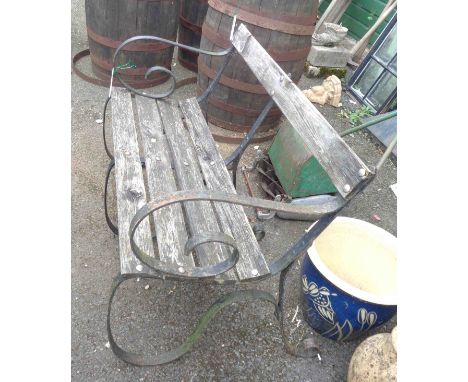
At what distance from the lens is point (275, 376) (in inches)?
69.2

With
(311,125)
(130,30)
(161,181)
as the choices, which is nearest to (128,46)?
(130,30)

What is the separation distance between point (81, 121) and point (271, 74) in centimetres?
189

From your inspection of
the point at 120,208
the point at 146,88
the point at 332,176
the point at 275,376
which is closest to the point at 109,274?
the point at 120,208

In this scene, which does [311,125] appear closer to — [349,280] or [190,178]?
[190,178]

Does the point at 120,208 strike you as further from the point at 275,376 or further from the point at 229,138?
the point at 229,138

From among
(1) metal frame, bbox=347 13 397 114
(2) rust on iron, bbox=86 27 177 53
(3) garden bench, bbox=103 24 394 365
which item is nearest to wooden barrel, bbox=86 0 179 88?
(2) rust on iron, bbox=86 27 177 53

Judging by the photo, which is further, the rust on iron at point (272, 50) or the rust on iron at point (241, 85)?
the rust on iron at point (241, 85)

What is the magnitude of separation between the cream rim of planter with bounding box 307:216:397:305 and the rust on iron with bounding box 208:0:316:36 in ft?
4.82

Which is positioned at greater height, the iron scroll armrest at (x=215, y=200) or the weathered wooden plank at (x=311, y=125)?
the weathered wooden plank at (x=311, y=125)

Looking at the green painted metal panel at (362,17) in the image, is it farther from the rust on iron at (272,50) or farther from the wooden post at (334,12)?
the rust on iron at (272,50)

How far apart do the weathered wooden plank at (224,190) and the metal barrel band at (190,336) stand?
0.50ft

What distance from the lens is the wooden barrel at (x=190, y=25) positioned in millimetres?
3782

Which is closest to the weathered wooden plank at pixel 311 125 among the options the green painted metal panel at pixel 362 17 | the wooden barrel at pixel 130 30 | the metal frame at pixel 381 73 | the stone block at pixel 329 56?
the wooden barrel at pixel 130 30

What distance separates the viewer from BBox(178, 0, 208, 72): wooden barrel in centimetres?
378
